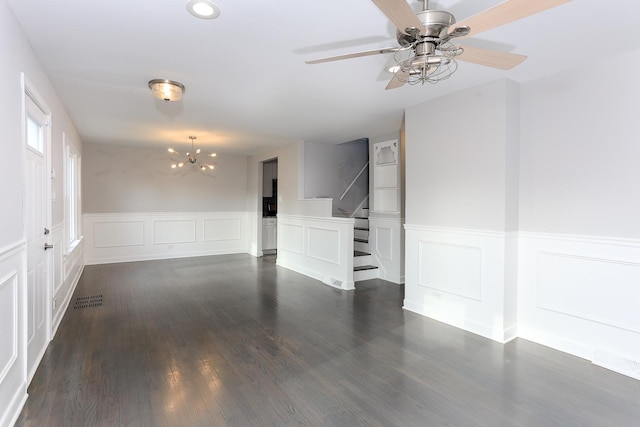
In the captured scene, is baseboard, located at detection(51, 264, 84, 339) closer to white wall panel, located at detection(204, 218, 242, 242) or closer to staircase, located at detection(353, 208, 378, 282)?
white wall panel, located at detection(204, 218, 242, 242)

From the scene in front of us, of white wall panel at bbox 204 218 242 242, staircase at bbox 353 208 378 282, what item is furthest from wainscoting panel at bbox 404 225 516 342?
white wall panel at bbox 204 218 242 242

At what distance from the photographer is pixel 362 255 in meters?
5.84

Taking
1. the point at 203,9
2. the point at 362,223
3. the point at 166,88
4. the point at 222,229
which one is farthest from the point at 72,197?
the point at 362,223

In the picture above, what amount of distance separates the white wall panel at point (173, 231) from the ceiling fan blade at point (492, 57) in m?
7.05

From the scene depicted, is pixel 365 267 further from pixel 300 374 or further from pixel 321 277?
pixel 300 374

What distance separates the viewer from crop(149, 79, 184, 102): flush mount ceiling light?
10.3 ft

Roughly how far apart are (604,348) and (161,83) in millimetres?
4463

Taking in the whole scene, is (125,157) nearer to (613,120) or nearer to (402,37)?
(402,37)

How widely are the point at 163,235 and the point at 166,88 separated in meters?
5.08

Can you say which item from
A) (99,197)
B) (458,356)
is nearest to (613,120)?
(458,356)

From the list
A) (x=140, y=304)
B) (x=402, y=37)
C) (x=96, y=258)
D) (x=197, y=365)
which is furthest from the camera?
(x=96, y=258)

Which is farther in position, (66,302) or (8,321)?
(66,302)

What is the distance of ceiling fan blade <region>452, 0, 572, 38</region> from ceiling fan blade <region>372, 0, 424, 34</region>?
214 millimetres

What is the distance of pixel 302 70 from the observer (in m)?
2.91
